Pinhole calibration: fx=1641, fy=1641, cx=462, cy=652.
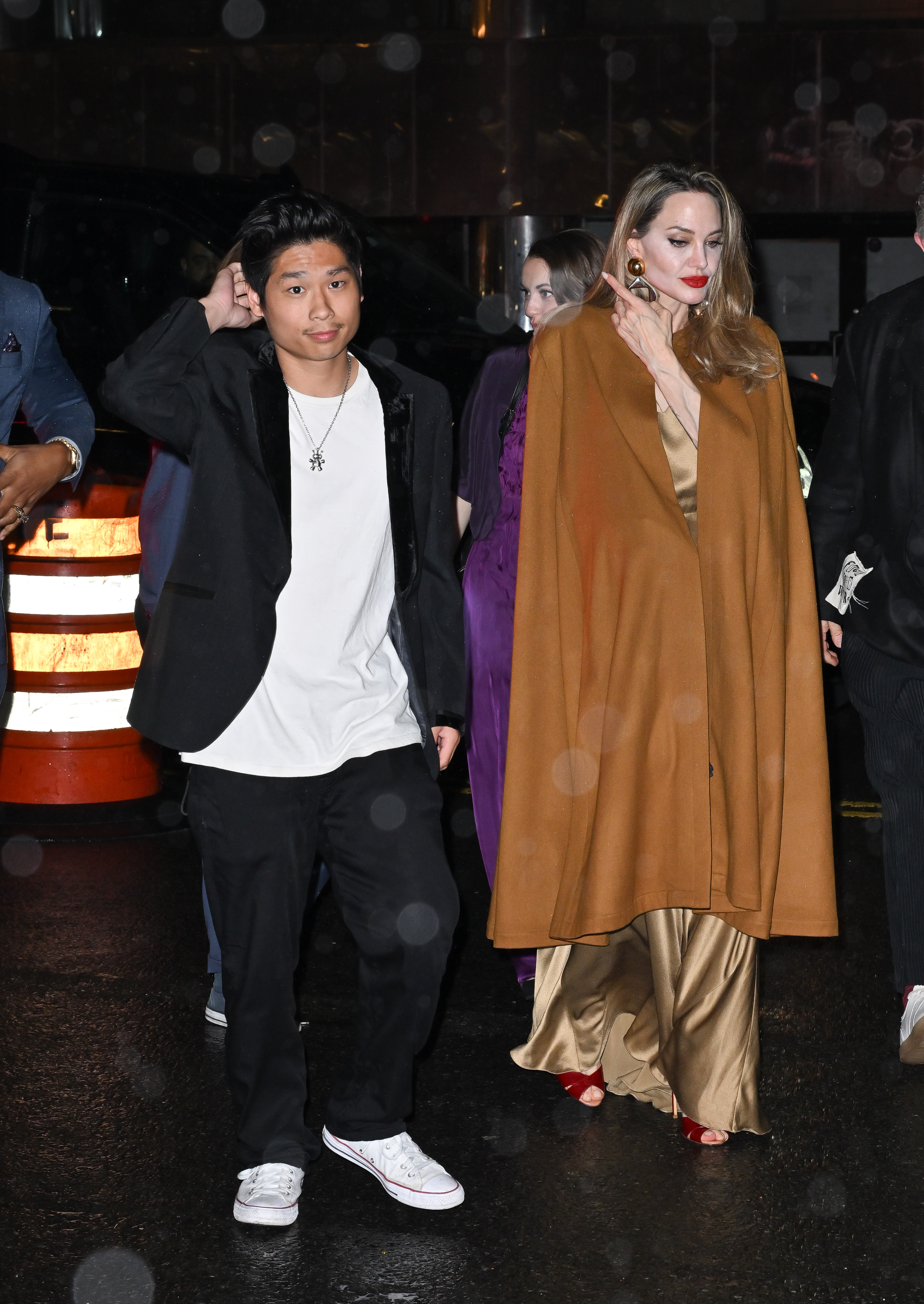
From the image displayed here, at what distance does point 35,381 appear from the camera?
3732 millimetres

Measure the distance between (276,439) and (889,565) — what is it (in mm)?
1814

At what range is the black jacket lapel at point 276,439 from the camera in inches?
131

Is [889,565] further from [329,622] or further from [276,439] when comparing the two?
[276,439]

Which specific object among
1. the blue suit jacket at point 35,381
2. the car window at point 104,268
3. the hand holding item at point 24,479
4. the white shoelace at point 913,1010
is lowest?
the white shoelace at point 913,1010

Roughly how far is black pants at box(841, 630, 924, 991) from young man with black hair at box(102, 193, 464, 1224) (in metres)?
1.46

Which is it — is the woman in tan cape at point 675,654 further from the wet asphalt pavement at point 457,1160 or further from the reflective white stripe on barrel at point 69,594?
the reflective white stripe on barrel at point 69,594

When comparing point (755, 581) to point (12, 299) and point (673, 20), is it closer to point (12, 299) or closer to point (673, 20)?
point (12, 299)

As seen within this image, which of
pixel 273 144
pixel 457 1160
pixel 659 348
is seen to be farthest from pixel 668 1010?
pixel 273 144

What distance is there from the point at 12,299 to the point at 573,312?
130 centimetres

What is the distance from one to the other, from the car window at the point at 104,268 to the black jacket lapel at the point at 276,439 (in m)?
4.85

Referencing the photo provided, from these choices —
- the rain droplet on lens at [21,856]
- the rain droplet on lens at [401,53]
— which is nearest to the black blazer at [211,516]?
the rain droplet on lens at [21,856]

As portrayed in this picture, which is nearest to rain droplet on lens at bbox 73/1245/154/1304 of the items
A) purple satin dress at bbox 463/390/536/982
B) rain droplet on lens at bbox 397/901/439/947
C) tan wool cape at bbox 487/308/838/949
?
rain droplet on lens at bbox 397/901/439/947

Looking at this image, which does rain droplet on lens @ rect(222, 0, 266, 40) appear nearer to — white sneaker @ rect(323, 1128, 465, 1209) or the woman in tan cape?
the woman in tan cape

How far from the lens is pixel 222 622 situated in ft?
10.9
